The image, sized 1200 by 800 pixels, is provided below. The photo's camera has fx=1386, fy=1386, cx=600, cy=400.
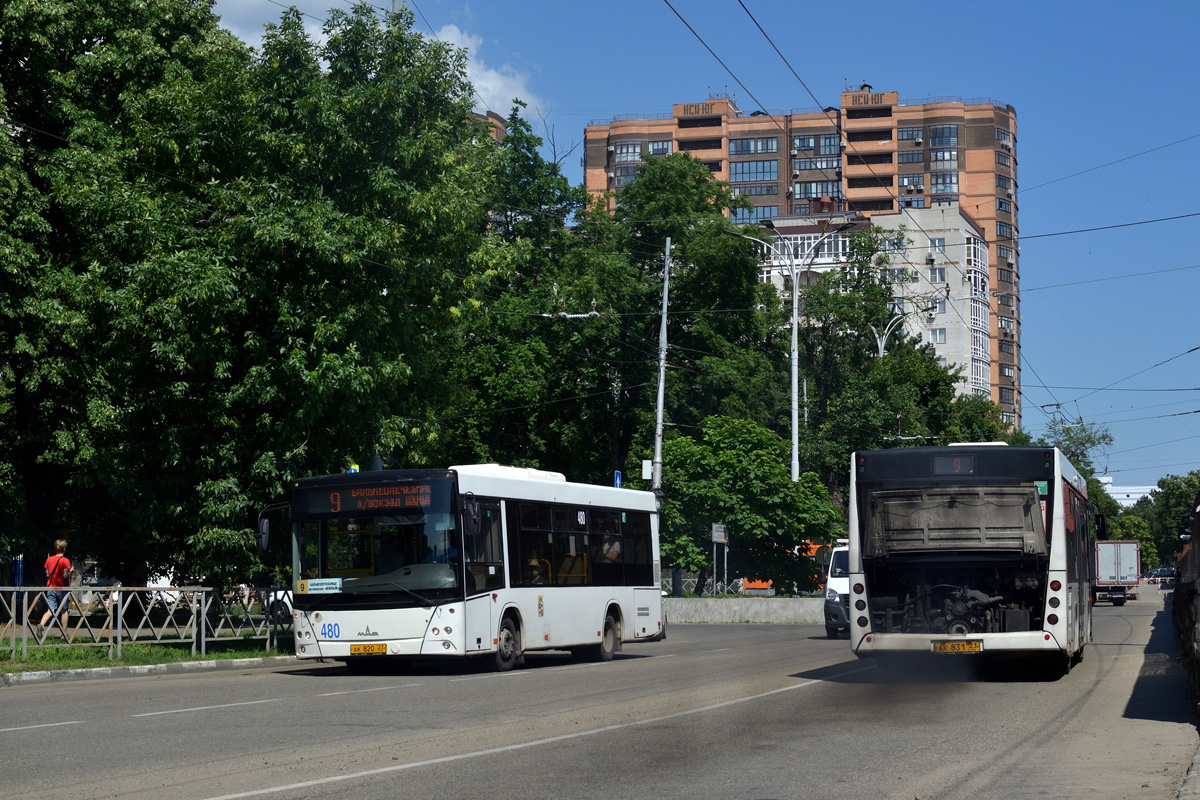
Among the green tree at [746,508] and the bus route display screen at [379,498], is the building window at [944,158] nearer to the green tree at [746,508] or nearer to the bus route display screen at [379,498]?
the green tree at [746,508]

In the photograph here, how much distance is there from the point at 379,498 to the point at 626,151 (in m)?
131

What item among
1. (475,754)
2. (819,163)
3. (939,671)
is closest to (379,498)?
(939,671)

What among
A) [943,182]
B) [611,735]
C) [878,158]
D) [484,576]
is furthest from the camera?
[943,182]

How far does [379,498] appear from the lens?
739 inches

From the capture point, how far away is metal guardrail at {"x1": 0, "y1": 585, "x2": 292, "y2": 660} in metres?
19.3

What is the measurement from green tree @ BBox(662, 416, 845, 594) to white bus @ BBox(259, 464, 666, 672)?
2084 centimetres

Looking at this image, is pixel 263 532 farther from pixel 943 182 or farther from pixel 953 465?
pixel 943 182

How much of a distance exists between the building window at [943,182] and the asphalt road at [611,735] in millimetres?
132430

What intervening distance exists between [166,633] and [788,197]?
12867cm

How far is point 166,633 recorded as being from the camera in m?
21.5

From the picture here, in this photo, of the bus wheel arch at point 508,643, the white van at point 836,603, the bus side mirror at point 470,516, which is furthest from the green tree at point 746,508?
the bus side mirror at point 470,516

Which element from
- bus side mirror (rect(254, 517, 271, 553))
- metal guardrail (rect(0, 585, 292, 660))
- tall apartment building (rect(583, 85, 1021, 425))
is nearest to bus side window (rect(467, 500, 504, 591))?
bus side mirror (rect(254, 517, 271, 553))

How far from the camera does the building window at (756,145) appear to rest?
14525 cm

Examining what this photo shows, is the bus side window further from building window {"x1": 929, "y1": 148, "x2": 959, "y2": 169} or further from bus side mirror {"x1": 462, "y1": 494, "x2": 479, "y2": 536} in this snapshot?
building window {"x1": 929, "y1": 148, "x2": 959, "y2": 169}
